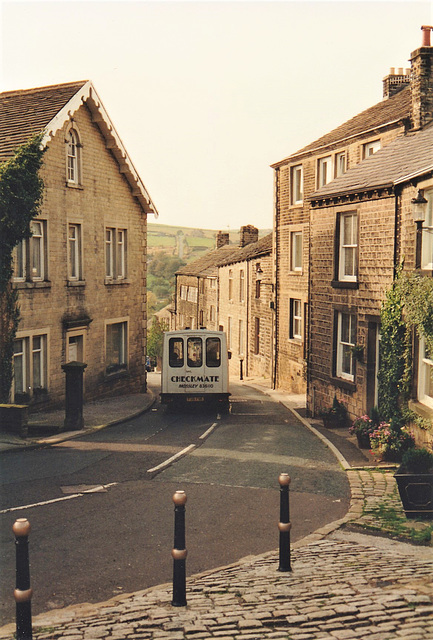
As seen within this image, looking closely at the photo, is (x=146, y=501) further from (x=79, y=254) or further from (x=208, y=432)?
(x=79, y=254)

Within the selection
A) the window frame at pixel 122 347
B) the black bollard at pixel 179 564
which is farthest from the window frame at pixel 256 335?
the black bollard at pixel 179 564

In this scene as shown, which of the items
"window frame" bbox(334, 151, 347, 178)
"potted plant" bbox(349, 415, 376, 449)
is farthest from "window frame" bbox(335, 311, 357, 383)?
"window frame" bbox(334, 151, 347, 178)

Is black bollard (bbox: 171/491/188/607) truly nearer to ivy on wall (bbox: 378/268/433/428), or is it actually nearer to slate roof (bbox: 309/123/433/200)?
ivy on wall (bbox: 378/268/433/428)

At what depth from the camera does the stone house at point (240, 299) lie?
36.9 m

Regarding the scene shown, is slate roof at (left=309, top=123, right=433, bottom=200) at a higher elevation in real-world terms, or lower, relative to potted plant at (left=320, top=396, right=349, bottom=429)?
higher

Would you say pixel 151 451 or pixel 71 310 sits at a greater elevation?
pixel 71 310

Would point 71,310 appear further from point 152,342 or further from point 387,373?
point 152,342

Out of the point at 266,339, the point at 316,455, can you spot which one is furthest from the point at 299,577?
the point at 266,339

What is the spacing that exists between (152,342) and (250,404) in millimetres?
51617

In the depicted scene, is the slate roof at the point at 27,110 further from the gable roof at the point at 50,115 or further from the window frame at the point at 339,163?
the window frame at the point at 339,163

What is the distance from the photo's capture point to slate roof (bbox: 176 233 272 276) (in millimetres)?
38812

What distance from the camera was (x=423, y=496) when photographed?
988 centimetres

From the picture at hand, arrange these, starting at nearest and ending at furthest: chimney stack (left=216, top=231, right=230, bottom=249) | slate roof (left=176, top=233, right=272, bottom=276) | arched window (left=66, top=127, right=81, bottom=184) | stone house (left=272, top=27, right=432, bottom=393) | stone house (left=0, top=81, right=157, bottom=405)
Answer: stone house (left=0, top=81, right=157, bottom=405), arched window (left=66, top=127, right=81, bottom=184), stone house (left=272, top=27, right=432, bottom=393), slate roof (left=176, top=233, right=272, bottom=276), chimney stack (left=216, top=231, right=230, bottom=249)

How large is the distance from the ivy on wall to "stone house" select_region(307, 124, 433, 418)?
30 cm
